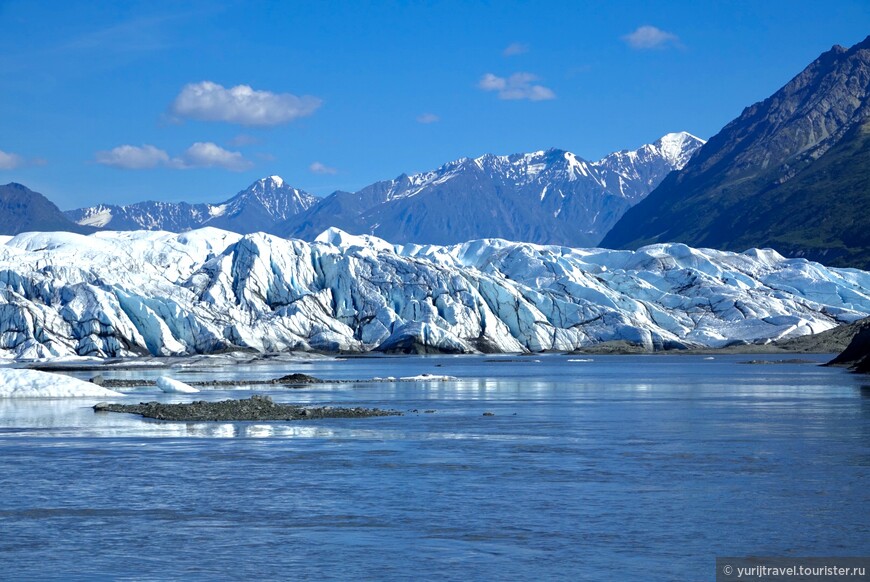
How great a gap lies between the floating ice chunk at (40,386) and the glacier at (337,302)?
59558mm

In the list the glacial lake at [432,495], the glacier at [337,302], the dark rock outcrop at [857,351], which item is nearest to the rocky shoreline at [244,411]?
the glacial lake at [432,495]

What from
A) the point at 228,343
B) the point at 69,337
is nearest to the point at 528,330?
the point at 228,343

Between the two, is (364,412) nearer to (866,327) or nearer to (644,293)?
(866,327)

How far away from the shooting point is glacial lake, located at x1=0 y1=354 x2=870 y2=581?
16.2m

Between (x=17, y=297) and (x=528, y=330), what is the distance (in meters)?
62.2

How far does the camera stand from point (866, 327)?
295 ft

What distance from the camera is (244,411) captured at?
41.6m

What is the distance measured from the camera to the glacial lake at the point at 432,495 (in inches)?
639

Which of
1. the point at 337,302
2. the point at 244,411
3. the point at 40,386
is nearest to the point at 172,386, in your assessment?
the point at 40,386

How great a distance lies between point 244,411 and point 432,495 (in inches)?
824

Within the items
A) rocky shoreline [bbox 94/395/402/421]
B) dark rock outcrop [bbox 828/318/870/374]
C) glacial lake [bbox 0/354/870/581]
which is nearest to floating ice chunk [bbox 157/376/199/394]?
rocky shoreline [bbox 94/395/402/421]

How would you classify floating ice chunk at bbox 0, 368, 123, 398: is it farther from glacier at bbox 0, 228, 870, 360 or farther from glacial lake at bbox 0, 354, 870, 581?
glacier at bbox 0, 228, 870, 360

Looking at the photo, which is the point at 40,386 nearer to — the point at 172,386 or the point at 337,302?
the point at 172,386

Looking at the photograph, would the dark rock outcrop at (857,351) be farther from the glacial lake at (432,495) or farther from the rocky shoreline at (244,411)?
the rocky shoreline at (244,411)
